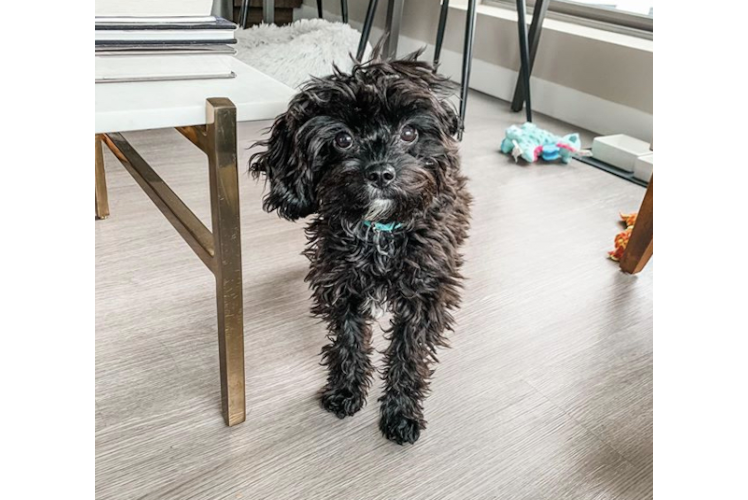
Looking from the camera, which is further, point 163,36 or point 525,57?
point 525,57

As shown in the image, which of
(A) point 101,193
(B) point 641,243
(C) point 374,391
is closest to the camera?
(C) point 374,391

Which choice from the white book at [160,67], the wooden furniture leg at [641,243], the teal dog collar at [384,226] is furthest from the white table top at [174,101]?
the wooden furniture leg at [641,243]

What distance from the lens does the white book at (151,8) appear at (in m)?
0.90

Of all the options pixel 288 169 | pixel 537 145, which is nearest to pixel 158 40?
pixel 288 169

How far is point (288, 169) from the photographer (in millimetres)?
1021

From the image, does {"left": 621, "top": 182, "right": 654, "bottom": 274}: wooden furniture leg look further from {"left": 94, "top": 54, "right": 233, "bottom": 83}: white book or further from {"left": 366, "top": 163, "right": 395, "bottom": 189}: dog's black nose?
{"left": 94, "top": 54, "right": 233, "bottom": 83}: white book

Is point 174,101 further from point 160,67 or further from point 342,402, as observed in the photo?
point 342,402

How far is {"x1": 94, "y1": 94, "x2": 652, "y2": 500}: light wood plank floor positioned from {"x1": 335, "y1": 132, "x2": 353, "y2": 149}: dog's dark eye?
0.56 m

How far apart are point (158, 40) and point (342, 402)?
74 cm

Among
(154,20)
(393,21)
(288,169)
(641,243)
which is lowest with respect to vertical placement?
(641,243)

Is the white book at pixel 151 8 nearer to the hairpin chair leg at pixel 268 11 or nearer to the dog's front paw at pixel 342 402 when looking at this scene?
the dog's front paw at pixel 342 402

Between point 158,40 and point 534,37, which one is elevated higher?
point 534,37

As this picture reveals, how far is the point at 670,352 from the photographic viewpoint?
1.03 metres
